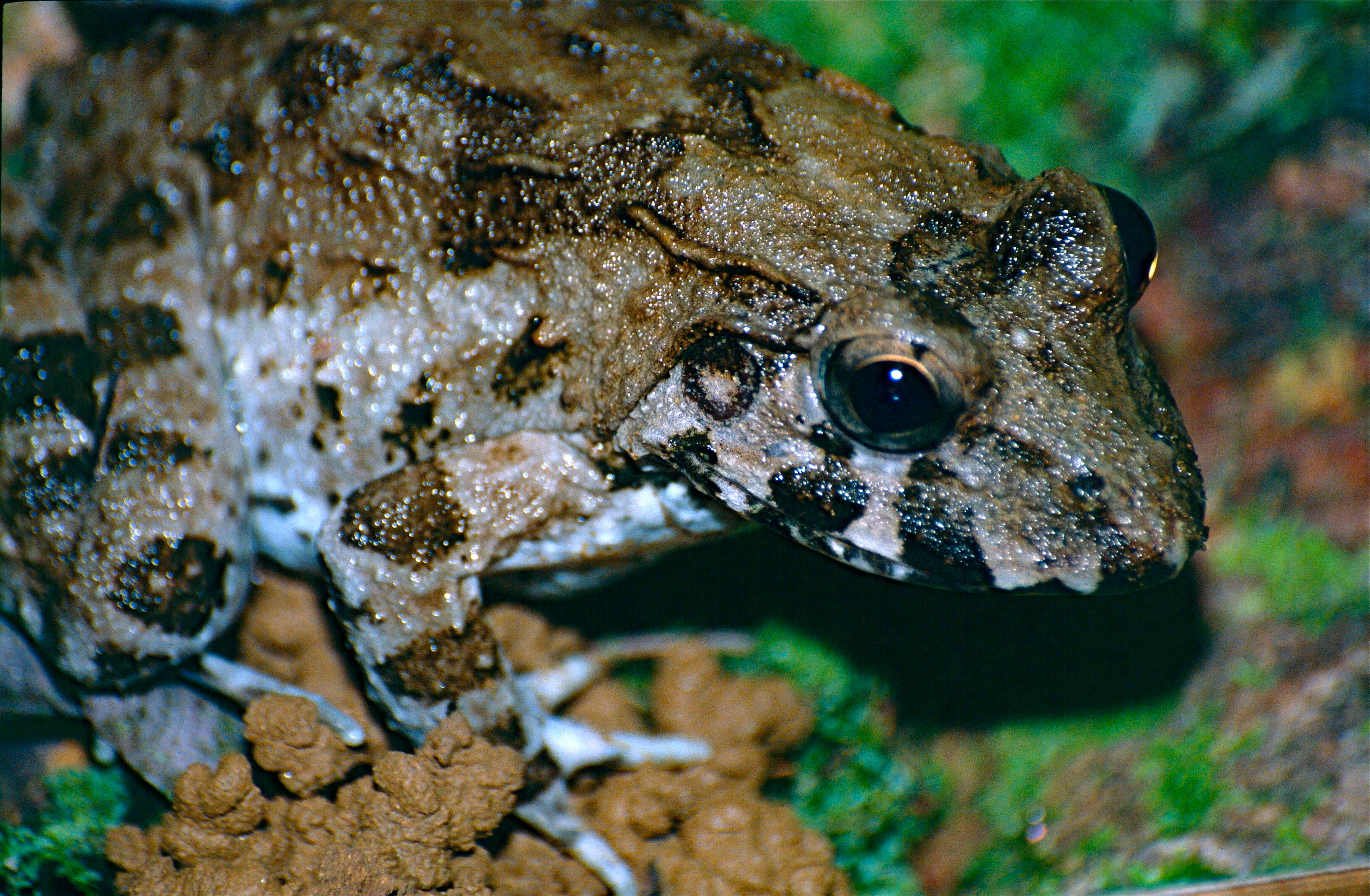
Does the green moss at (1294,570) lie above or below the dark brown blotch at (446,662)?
above

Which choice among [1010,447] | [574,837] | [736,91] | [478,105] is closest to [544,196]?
[478,105]

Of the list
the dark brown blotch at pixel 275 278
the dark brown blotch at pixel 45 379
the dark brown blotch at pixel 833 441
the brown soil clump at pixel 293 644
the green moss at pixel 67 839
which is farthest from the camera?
the brown soil clump at pixel 293 644

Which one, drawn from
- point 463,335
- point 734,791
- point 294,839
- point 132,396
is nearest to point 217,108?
point 132,396

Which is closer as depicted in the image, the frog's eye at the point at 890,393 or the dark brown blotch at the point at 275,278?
the frog's eye at the point at 890,393

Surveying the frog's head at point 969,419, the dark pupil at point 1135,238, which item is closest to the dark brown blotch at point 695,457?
the frog's head at point 969,419

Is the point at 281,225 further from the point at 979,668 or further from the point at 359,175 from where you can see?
the point at 979,668

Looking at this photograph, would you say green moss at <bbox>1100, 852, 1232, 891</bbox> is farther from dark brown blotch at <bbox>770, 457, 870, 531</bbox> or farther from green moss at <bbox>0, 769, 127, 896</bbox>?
green moss at <bbox>0, 769, 127, 896</bbox>

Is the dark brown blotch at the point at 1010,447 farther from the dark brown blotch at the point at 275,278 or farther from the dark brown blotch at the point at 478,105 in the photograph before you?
the dark brown blotch at the point at 275,278

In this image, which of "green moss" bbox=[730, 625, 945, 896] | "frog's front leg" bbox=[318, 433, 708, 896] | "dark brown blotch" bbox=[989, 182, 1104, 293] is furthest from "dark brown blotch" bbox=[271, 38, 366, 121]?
"green moss" bbox=[730, 625, 945, 896]
